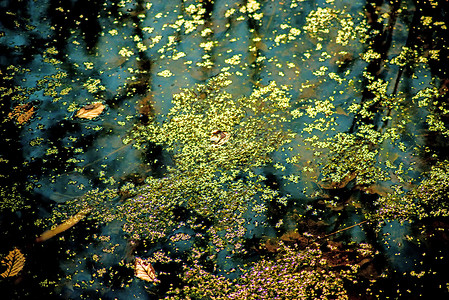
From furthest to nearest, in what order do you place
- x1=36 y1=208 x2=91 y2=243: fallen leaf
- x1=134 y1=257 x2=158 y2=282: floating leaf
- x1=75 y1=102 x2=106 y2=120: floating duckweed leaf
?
x1=75 y1=102 x2=106 y2=120: floating duckweed leaf → x1=36 y1=208 x2=91 y2=243: fallen leaf → x1=134 y1=257 x2=158 y2=282: floating leaf

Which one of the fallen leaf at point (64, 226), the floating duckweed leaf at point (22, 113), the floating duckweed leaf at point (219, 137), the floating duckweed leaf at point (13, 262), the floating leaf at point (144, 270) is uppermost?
the floating duckweed leaf at point (22, 113)

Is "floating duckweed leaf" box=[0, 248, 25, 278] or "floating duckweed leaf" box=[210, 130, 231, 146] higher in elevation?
"floating duckweed leaf" box=[210, 130, 231, 146]

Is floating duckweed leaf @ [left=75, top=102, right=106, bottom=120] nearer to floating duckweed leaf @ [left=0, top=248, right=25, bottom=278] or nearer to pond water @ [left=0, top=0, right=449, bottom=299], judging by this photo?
pond water @ [left=0, top=0, right=449, bottom=299]

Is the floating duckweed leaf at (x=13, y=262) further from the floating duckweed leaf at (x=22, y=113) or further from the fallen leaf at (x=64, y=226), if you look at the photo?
the floating duckweed leaf at (x=22, y=113)

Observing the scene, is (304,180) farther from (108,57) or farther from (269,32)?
(108,57)

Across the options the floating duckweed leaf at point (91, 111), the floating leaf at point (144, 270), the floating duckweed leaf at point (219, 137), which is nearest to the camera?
the floating leaf at point (144, 270)

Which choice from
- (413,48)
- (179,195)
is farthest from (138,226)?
(413,48)

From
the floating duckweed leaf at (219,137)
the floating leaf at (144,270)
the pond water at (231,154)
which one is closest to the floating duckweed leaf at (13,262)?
the pond water at (231,154)

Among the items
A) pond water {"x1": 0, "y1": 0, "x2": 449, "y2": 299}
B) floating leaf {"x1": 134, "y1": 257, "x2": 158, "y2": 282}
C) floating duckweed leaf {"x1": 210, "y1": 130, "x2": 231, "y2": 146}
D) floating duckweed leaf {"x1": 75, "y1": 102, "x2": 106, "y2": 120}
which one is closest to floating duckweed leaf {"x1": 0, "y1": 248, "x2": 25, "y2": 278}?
pond water {"x1": 0, "y1": 0, "x2": 449, "y2": 299}
